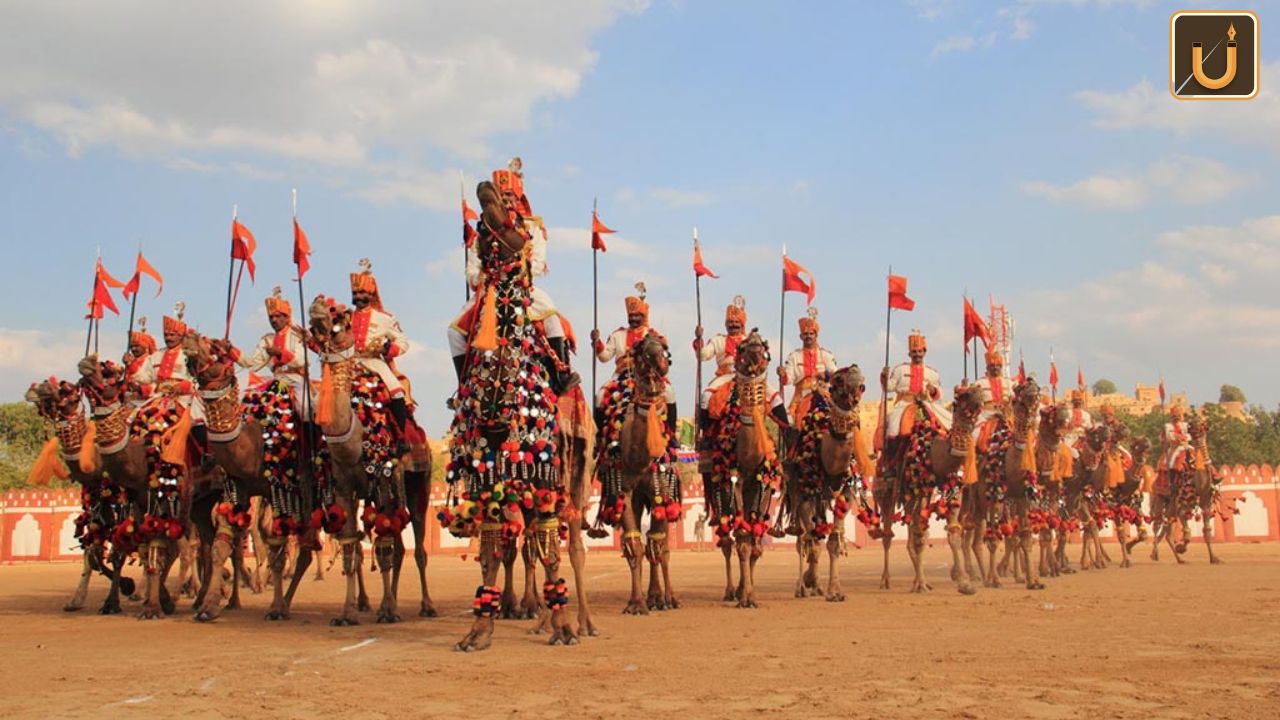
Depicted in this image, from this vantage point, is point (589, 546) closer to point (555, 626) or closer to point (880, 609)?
point (880, 609)

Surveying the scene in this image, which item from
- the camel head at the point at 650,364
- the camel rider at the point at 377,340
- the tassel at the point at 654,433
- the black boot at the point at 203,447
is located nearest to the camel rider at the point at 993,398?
the tassel at the point at 654,433

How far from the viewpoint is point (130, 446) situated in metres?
13.8

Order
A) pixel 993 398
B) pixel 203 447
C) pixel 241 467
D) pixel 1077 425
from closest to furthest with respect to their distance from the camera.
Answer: pixel 241 467
pixel 203 447
pixel 993 398
pixel 1077 425

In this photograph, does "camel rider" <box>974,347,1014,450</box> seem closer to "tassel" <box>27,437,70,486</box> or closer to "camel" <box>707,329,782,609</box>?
"camel" <box>707,329,782,609</box>

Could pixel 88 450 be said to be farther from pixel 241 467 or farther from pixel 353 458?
pixel 353 458

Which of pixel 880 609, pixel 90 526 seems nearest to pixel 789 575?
pixel 880 609

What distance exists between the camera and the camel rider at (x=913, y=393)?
17.5 meters

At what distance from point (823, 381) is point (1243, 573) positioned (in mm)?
9844

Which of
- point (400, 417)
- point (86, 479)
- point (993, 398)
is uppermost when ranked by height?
point (993, 398)

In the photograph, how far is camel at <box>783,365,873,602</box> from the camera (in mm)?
15023

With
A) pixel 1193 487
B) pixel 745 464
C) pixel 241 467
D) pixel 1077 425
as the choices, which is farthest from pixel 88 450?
pixel 1193 487

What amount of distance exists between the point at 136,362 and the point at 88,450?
2478 millimetres

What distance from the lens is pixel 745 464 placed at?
14.2 m

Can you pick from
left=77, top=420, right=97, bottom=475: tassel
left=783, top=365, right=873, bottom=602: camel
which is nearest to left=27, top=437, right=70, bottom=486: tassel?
left=77, top=420, right=97, bottom=475: tassel
